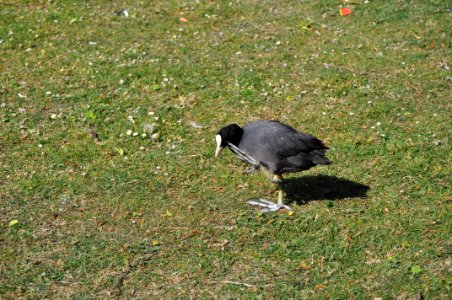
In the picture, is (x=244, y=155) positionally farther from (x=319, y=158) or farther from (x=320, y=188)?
(x=320, y=188)

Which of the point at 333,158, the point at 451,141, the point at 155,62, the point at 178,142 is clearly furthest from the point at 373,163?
the point at 155,62

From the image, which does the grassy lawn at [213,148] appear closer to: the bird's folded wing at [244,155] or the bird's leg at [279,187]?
the bird's leg at [279,187]

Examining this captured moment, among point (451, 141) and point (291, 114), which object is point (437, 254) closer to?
point (451, 141)

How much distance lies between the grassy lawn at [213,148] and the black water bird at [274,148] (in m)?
0.56

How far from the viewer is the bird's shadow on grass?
8789 mm

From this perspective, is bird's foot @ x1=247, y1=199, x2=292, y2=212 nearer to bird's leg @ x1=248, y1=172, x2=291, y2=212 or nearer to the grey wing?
bird's leg @ x1=248, y1=172, x2=291, y2=212

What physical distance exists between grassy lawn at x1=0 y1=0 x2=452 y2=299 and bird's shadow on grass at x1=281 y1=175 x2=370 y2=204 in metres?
0.03

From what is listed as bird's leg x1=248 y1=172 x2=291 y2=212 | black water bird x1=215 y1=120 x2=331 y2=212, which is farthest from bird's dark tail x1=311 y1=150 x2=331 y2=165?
bird's leg x1=248 y1=172 x2=291 y2=212

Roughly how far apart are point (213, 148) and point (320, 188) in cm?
176

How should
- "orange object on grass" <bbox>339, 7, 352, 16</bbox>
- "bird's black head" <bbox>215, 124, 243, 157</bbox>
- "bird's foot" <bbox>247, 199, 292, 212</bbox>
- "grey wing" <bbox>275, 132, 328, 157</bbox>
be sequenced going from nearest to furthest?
"grey wing" <bbox>275, 132, 328, 157</bbox> → "bird's black head" <bbox>215, 124, 243, 157</bbox> → "bird's foot" <bbox>247, 199, 292, 212</bbox> → "orange object on grass" <bbox>339, 7, 352, 16</bbox>

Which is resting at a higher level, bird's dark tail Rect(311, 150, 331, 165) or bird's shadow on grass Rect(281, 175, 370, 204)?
bird's dark tail Rect(311, 150, 331, 165)

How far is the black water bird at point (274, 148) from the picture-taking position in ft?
26.9

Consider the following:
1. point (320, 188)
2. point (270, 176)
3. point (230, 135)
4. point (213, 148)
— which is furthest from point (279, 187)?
point (213, 148)

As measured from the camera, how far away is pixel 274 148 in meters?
8.18
